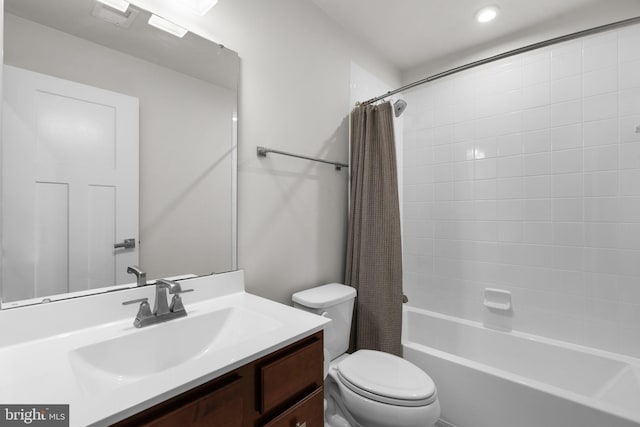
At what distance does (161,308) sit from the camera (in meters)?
1.01

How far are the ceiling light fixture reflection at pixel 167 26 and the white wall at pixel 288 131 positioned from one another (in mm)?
40

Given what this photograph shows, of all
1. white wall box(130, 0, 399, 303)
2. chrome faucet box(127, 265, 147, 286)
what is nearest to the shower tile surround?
white wall box(130, 0, 399, 303)

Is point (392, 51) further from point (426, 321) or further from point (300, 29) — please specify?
point (426, 321)

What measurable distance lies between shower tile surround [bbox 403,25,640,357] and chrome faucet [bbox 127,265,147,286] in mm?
2027

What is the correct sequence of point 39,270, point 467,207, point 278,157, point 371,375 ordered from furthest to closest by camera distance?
point 467,207, point 278,157, point 371,375, point 39,270

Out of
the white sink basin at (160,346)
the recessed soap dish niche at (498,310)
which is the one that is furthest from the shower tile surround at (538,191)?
the white sink basin at (160,346)

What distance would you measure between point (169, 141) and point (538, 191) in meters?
2.19

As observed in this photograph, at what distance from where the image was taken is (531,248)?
6.43 feet

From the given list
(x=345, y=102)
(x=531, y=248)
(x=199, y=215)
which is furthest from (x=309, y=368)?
(x=531, y=248)

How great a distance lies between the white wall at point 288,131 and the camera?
4.58 ft

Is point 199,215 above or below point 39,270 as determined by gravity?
above

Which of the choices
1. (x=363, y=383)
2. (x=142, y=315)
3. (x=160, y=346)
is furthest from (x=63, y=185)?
(x=363, y=383)

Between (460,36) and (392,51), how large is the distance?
0.48m

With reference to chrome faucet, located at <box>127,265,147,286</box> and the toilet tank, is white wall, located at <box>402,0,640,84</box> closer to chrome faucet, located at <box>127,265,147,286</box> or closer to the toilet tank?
the toilet tank
